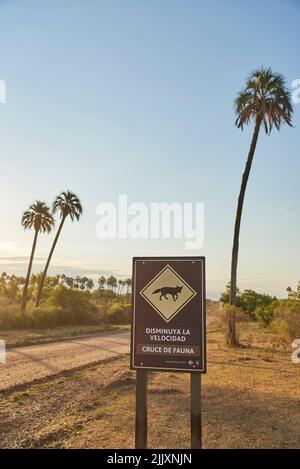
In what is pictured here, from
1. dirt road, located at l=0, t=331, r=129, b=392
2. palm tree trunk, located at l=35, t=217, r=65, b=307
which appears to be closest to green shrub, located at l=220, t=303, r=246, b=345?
dirt road, located at l=0, t=331, r=129, b=392

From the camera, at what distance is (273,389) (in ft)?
37.3

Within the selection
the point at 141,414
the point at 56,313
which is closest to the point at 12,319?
the point at 56,313

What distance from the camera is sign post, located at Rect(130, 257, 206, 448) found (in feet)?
17.1

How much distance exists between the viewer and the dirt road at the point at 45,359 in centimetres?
1248

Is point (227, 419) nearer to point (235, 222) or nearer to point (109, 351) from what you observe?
point (109, 351)

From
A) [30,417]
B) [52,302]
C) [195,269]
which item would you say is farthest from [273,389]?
[52,302]

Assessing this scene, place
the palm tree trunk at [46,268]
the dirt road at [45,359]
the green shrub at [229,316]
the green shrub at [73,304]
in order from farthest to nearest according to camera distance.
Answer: the green shrub at [73,304], the palm tree trunk at [46,268], the green shrub at [229,316], the dirt road at [45,359]

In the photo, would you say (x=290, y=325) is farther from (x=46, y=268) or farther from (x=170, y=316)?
(x=46, y=268)

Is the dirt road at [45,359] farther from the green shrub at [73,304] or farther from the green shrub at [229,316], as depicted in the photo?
the green shrub at [73,304]

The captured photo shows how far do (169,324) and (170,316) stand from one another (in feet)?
0.35

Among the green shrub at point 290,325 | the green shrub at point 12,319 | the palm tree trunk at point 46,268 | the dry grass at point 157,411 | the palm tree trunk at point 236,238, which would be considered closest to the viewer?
the dry grass at point 157,411

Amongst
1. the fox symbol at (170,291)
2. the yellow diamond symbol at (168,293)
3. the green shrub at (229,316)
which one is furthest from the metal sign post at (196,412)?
the green shrub at (229,316)

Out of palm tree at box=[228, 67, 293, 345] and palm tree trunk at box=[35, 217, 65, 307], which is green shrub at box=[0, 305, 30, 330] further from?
palm tree at box=[228, 67, 293, 345]

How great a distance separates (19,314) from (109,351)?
52.5 ft
